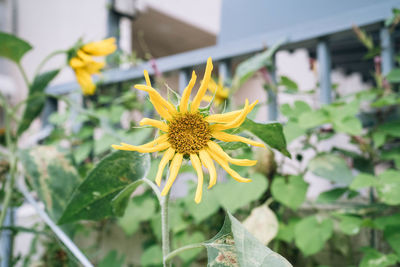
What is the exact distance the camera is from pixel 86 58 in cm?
74

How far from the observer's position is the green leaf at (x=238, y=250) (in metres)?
0.25

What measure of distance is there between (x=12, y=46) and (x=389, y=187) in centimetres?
80

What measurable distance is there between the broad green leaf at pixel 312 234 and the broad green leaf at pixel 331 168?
3.7 inches

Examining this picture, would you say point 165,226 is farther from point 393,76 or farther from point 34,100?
point 393,76

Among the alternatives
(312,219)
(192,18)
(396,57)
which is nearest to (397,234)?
(312,219)

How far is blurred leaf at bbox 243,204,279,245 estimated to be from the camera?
0.64 meters

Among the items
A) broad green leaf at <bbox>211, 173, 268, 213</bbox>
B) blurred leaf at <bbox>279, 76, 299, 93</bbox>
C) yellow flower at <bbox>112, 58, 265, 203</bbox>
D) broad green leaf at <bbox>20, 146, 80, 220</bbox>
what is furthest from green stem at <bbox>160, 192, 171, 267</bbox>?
blurred leaf at <bbox>279, 76, 299, 93</bbox>

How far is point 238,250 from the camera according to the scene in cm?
25

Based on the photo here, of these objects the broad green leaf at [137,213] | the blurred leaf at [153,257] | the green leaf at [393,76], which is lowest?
the blurred leaf at [153,257]

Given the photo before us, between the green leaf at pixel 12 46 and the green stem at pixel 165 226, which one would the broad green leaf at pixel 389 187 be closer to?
the green stem at pixel 165 226

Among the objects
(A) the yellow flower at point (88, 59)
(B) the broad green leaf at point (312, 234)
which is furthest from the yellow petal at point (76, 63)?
(B) the broad green leaf at point (312, 234)

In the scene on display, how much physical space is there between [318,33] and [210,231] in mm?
638

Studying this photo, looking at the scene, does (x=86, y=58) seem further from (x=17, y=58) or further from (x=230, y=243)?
(x=230, y=243)

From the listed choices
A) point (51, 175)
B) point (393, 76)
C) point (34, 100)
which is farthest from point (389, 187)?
point (34, 100)
